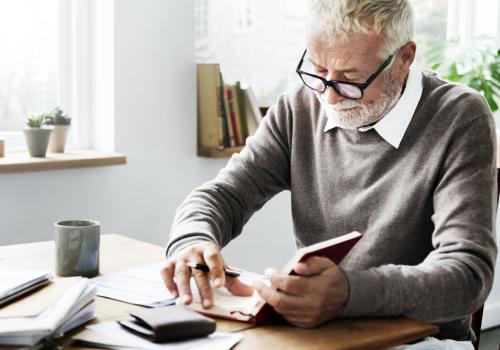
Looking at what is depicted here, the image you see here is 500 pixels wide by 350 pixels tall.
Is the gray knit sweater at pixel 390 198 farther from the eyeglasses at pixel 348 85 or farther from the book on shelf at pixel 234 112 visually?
the book on shelf at pixel 234 112

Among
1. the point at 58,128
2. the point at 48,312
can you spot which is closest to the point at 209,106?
the point at 58,128

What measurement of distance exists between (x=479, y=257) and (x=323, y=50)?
21.9 inches

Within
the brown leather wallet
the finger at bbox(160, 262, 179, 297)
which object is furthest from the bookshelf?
the brown leather wallet

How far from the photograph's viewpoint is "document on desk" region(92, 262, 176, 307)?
1.41 m

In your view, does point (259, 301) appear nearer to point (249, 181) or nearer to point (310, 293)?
point (310, 293)

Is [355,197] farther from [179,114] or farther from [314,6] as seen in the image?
[179,114]

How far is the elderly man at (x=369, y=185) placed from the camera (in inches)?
53.4

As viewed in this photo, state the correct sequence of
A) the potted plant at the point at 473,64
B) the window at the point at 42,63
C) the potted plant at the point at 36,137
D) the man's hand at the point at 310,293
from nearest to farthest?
the man's hand at the point at 310,293 → the potted plant at the point at 36,137 → the window at the point at 42,63 → the potted plant at the point at 473,64

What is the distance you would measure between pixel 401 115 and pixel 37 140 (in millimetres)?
1310

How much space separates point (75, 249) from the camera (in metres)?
1.54

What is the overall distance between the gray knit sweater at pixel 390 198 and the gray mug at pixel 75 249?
0.55ft

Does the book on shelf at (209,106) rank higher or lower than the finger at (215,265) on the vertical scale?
higher

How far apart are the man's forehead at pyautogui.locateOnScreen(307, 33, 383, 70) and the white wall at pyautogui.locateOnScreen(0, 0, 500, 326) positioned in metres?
1.19

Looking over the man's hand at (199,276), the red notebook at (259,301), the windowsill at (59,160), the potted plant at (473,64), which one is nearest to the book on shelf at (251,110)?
the windowsill at (59,160)
